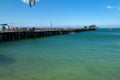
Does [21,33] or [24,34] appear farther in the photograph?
[24,34]

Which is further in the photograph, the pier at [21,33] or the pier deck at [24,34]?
the pier deck at [24,34]

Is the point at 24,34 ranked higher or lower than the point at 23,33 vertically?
lower

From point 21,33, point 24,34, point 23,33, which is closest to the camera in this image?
point 21,33

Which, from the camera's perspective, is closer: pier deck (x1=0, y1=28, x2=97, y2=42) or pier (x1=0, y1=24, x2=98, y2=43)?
pier (x1=0, y1=24, x2=98, y2=43)

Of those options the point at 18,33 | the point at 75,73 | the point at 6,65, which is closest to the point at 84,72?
the point at 75,73

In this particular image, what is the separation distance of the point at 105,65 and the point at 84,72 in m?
2.51

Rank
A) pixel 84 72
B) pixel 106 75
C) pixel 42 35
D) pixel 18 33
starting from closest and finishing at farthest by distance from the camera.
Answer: pixel 106 75, pixel 84 72, pixel 18 33, pixel 42 35

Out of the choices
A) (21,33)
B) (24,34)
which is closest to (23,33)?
(24,34)

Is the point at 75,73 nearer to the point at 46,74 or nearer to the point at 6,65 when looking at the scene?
the point at 46,74

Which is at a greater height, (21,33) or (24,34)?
(21,33)

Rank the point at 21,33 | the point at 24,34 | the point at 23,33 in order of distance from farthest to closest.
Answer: the point at 24,34 → the point at 23,33 → the point at 21,33

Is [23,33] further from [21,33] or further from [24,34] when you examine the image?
[21,33]

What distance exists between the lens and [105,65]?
15406mm

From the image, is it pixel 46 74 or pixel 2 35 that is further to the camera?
pixel 2 35
